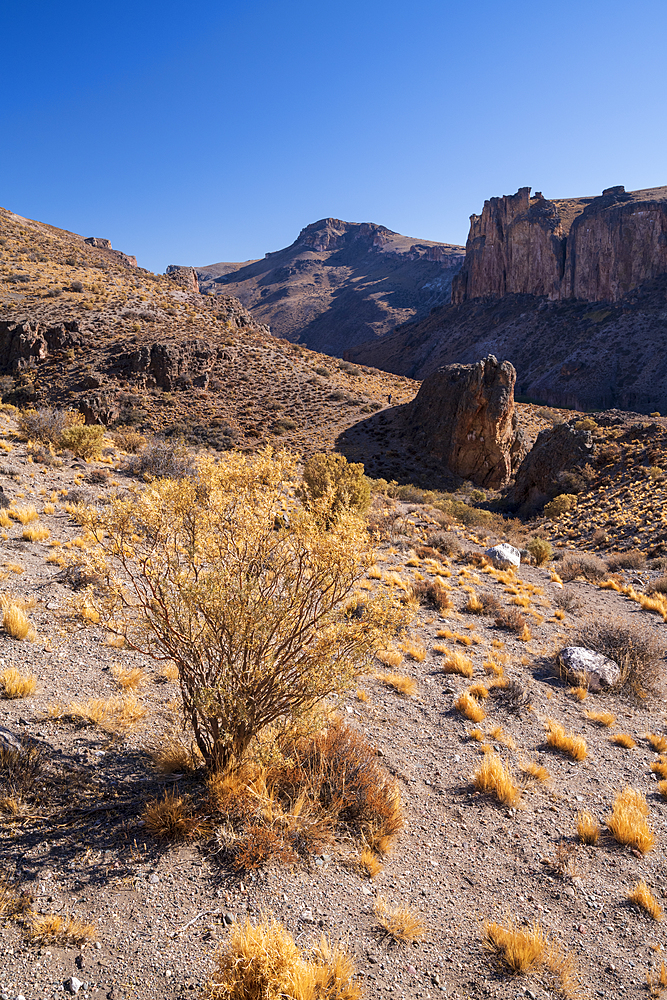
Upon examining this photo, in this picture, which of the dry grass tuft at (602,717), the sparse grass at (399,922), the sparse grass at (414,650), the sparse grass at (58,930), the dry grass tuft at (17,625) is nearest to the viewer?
the sparse grass at (58,930)

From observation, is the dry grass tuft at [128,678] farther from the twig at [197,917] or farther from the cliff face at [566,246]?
the cliff face at [566,246]

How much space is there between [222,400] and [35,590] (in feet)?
83.5

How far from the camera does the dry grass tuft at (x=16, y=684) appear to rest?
4.65m

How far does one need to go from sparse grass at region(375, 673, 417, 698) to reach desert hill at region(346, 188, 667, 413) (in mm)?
66318

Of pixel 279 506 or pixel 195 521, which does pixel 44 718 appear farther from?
pixel 279 506

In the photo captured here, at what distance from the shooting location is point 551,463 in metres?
25.0

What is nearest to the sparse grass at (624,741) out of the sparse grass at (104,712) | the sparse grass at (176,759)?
the sparse grass at (176,759)

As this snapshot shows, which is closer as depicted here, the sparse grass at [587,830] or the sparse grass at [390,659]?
the sparse grass at [587,830]

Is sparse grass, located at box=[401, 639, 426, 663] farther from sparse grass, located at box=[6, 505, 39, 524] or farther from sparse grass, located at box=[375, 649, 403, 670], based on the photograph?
sparse grass, located at box=[6, 505, 39, 524]

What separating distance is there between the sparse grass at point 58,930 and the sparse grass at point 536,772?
4.42m

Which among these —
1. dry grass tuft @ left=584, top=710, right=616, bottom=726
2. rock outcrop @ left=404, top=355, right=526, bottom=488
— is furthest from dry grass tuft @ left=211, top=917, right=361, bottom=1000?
rock outcrop @ left=404, top=355, right=526, bottom=488

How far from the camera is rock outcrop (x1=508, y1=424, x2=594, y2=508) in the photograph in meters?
24.2

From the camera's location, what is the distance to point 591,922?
3.77 m

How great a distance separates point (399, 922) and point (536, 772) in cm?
263
